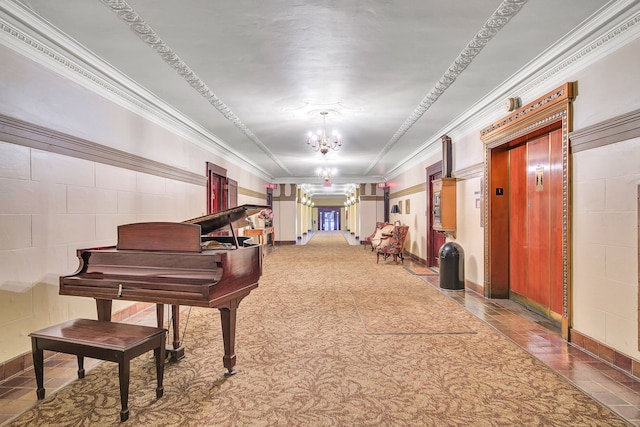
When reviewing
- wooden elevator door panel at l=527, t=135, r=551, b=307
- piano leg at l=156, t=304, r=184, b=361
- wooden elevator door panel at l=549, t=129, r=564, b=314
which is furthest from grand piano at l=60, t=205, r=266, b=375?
wooden elevator door panel at l=527, t=135, r=551, b=307

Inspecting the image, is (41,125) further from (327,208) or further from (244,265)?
(327,208)

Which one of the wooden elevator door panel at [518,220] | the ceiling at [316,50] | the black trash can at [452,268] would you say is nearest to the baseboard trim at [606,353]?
the wooden elevator door panel at [518,220]

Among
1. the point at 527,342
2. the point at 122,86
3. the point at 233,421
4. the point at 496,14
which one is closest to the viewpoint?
the point at 233,421

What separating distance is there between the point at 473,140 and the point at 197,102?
440 cm

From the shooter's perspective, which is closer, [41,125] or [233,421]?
[233,421]

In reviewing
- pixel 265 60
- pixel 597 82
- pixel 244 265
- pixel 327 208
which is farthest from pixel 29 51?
pixel 327 208

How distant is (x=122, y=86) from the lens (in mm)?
4125

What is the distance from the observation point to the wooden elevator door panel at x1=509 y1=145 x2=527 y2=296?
4.91 m

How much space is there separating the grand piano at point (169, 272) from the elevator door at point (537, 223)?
358cm

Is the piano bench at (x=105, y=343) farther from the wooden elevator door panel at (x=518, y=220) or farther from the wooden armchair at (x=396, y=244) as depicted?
the wooden armchair at (x=396, y=244)

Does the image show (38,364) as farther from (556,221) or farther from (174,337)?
(556,221)

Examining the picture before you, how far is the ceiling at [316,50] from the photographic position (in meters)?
2.76

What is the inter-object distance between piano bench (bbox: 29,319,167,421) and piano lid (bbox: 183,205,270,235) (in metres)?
0.95

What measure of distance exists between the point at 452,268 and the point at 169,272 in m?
4.74
